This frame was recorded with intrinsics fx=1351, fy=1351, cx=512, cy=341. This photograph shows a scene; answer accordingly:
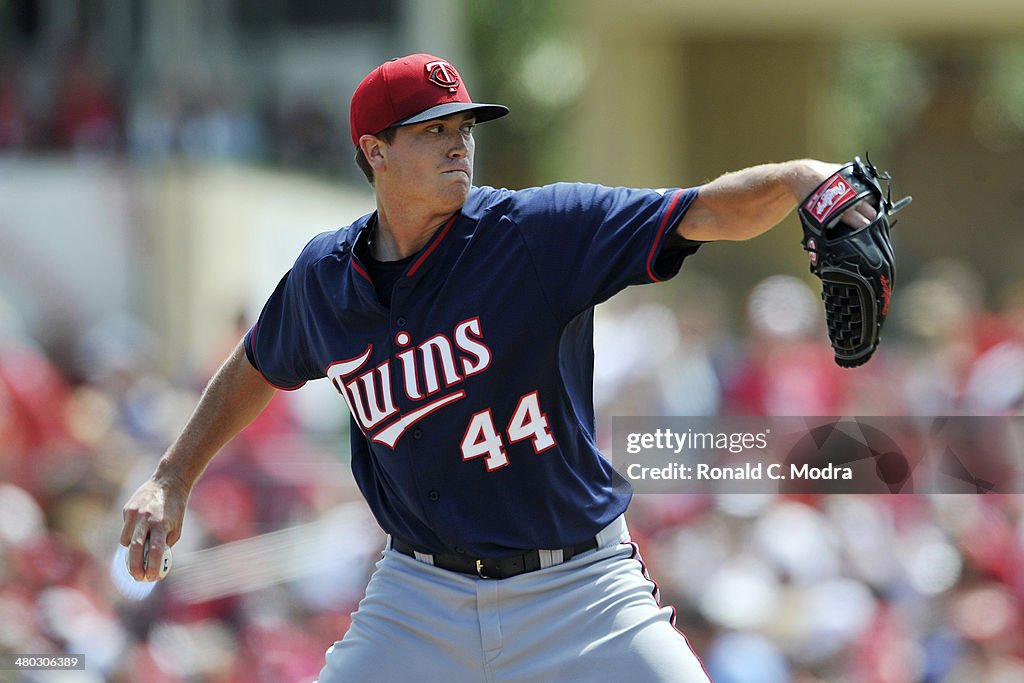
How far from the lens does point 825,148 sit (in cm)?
1752

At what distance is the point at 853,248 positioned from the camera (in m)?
2.80

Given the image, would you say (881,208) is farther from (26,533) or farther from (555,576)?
(26,533)

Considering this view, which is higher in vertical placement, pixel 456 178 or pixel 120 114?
pixel 456 178

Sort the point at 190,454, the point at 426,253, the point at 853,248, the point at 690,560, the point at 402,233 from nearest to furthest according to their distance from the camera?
1. the point at 853,248
2. the point at 426,253
3. the point at 402,233
4. the point at 190,454
5. the point at 690,560

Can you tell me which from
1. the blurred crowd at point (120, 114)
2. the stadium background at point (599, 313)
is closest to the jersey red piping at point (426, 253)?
the stadium background at point (599, 313)

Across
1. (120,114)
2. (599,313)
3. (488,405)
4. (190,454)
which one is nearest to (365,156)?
(488,405)

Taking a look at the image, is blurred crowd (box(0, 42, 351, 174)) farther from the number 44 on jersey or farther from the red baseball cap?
the number 44 on jersey

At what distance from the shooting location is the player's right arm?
335 cm

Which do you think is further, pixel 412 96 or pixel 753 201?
pixel 412 96

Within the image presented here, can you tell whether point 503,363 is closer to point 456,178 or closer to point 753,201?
point 456,178

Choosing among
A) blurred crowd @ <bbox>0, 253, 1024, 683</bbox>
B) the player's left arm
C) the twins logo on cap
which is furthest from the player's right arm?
blurred crowd @ <bbox>0, 253, 1024, 683</bbox>

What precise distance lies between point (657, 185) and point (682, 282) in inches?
81.2

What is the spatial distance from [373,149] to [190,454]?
93 centimetres

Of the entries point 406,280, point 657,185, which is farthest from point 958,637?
point 657,185
